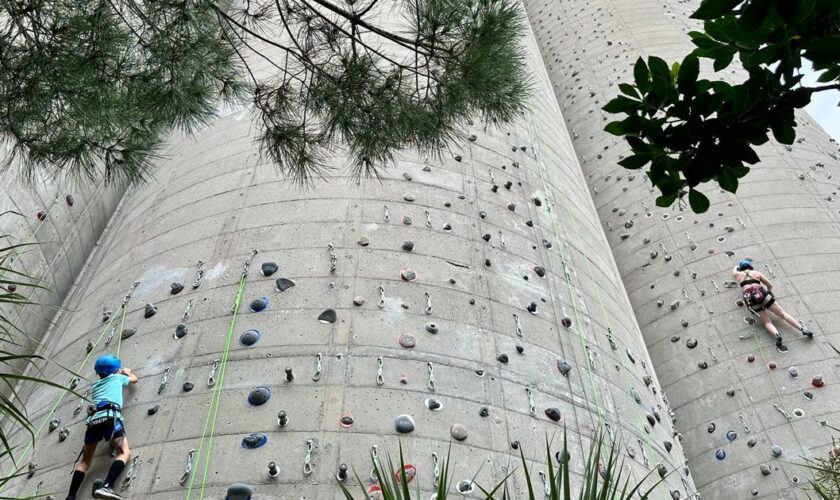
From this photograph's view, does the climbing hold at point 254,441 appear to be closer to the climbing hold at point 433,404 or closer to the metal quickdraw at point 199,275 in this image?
the climbing hold at point 433,404

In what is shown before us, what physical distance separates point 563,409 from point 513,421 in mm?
508

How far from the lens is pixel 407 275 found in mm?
5426

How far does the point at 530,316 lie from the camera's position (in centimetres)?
561

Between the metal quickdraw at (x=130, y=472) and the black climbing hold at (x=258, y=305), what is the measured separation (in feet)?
4.18

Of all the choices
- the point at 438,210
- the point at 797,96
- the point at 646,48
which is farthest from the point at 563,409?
the point at 646,48

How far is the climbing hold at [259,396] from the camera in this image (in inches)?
173

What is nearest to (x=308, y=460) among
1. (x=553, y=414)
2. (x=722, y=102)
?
(x=553, y=414)

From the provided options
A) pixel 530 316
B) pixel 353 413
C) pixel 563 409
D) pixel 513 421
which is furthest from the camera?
pixel 530 316

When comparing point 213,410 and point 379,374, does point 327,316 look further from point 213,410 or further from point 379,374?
point 213,410

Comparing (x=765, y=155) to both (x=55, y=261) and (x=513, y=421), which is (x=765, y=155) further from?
(x=55, y=261)

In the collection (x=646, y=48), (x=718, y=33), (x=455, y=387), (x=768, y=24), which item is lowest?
(x=768, y=24)

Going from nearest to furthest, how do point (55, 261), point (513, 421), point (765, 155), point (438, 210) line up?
1. point (513, 421)
2. point (438, 210)
3. point (55, 261)
4. point (765, 155)

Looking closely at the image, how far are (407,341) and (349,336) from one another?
15.8 inches

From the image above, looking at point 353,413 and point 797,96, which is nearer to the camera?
point 797,96
